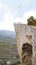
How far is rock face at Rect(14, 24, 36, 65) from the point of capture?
46.4 ft

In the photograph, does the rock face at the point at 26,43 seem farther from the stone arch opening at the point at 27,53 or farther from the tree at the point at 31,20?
the tree at the point at 31,20

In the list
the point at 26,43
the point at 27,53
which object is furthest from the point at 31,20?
the point at 27,53

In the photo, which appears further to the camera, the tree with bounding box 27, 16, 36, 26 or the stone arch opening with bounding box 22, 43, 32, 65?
the tree with bounding box 27, 16, 36, 26

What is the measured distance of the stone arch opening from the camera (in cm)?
1541

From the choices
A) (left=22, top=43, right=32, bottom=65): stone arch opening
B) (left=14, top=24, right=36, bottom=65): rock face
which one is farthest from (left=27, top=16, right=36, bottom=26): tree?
(left=22, top=43, right=32, bottom=65): stone arch opening

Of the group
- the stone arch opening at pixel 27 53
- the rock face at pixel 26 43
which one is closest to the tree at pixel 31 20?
the rock face at pixel 26 43

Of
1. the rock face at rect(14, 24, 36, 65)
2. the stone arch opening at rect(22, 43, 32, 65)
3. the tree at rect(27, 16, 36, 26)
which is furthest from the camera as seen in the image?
the tree at rect(27, 16, 36, 26)

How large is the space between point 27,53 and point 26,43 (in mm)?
583

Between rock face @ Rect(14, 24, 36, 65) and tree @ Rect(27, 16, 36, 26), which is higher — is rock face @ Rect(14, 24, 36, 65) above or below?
below

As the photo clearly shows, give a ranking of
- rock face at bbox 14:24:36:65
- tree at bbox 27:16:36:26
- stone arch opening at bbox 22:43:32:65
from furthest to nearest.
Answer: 1. tree at bbox 27:16:36:26
2. stone arch opening at bbox 22:43:32:65
3. rock face at bbox 14:24:36:65

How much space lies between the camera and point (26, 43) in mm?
15648

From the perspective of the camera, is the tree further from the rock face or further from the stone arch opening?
the stone arch opening

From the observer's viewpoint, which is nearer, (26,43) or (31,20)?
(26,43)

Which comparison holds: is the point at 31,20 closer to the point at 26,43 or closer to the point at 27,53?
the point at 26,43
